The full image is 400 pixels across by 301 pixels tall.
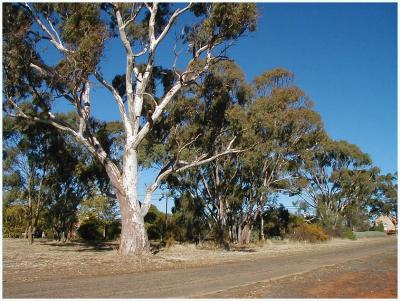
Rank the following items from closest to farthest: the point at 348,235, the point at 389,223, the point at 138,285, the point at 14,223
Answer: the point at 138,285 → the point at 14,223 → the point at 348,235 → the point at 389,223

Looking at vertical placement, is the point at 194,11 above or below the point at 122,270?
above

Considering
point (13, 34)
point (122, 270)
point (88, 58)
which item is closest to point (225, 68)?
point (88, 58)

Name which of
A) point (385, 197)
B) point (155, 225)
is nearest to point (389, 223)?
point (385, 197)

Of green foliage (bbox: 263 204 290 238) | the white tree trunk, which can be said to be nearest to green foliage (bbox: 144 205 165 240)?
green foliage (bbox: 263 204 290 238)

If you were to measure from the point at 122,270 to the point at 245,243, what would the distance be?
20985 mm

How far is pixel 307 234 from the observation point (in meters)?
37.5

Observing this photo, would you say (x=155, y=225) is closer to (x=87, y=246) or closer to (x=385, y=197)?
(x=87, y=246)

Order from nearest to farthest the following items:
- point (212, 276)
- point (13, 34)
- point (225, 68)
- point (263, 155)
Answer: point (212, 276)
point (13, 34)
point (225, 68)
point (263, 155)

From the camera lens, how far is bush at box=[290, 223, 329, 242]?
36969mm

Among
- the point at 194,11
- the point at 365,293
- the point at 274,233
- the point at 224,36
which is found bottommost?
the point at 365,293

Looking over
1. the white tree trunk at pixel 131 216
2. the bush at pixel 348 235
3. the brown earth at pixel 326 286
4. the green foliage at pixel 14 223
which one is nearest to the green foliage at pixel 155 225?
the green foliage at pixel 14 223

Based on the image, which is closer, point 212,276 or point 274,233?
point 212,276

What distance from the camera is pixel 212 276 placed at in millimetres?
11688

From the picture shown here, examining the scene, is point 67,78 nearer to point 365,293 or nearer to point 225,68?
point 225,68
